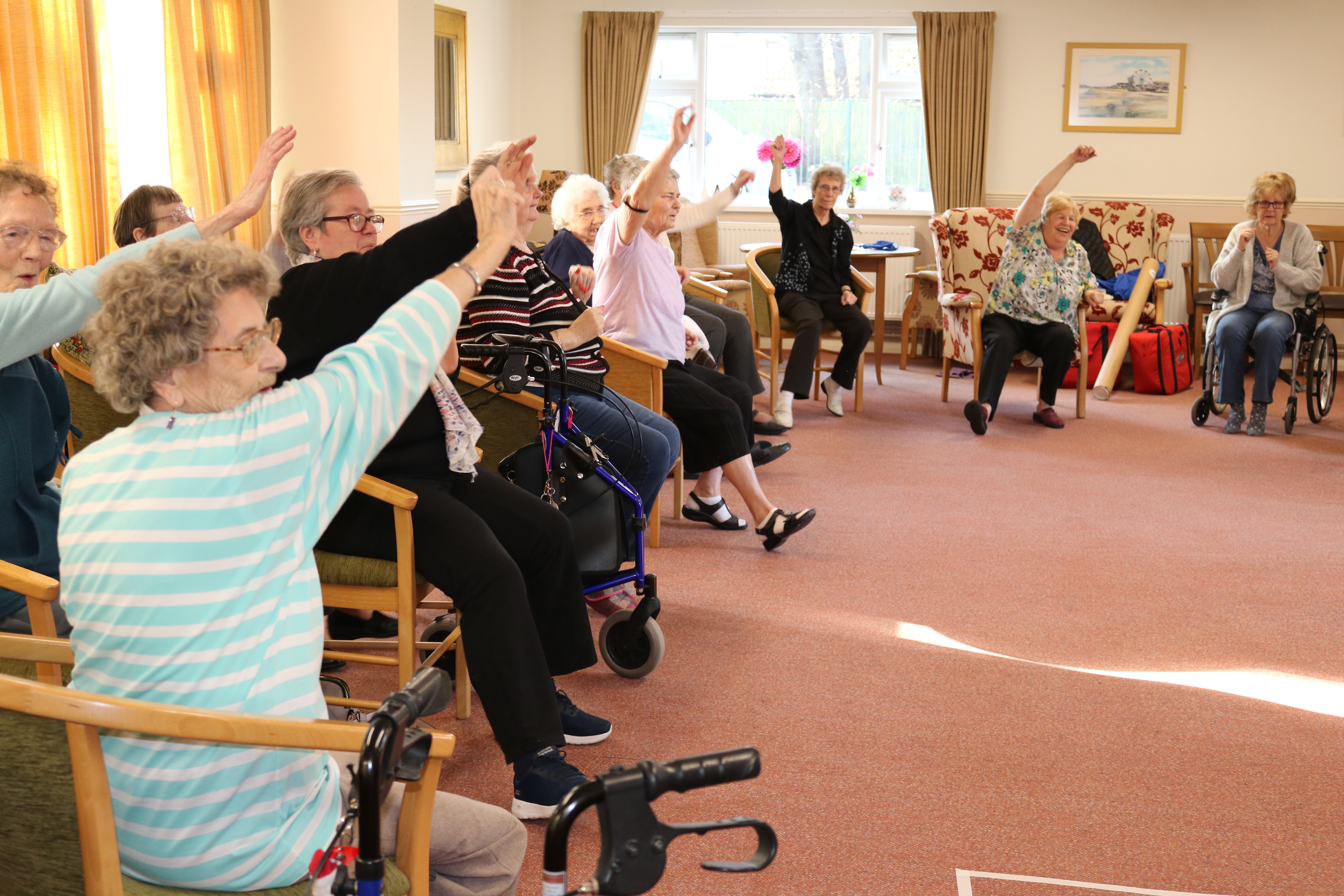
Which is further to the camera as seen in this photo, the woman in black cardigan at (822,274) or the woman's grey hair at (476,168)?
the woman in black cardigan at (822,274)

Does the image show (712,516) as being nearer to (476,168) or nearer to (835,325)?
(476,168)

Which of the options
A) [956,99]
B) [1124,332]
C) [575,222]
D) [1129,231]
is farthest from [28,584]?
[956,99]

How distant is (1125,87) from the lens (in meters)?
7.97

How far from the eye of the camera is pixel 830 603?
133 inches

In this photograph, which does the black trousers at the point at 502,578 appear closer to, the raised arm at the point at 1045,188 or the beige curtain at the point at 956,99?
the raised arm at the point at 1045,188

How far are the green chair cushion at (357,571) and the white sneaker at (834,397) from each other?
4.24m

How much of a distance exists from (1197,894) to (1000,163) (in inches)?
274

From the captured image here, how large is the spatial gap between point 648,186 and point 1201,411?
386 centimetres

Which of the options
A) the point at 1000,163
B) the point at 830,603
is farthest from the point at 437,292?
the point at 1000,163

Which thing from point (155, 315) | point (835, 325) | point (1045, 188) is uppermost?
point (1045, 188)

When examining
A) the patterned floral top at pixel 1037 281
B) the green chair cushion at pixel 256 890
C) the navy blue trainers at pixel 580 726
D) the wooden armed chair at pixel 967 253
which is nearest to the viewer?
the green chair cushion at pixel 256 890

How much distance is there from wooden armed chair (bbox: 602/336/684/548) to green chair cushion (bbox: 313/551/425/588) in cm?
149

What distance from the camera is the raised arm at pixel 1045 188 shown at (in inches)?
217

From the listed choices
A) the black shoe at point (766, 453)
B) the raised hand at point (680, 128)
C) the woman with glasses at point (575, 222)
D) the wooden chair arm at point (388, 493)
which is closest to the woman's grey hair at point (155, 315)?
the wooden chair arm at point (388, 493)
